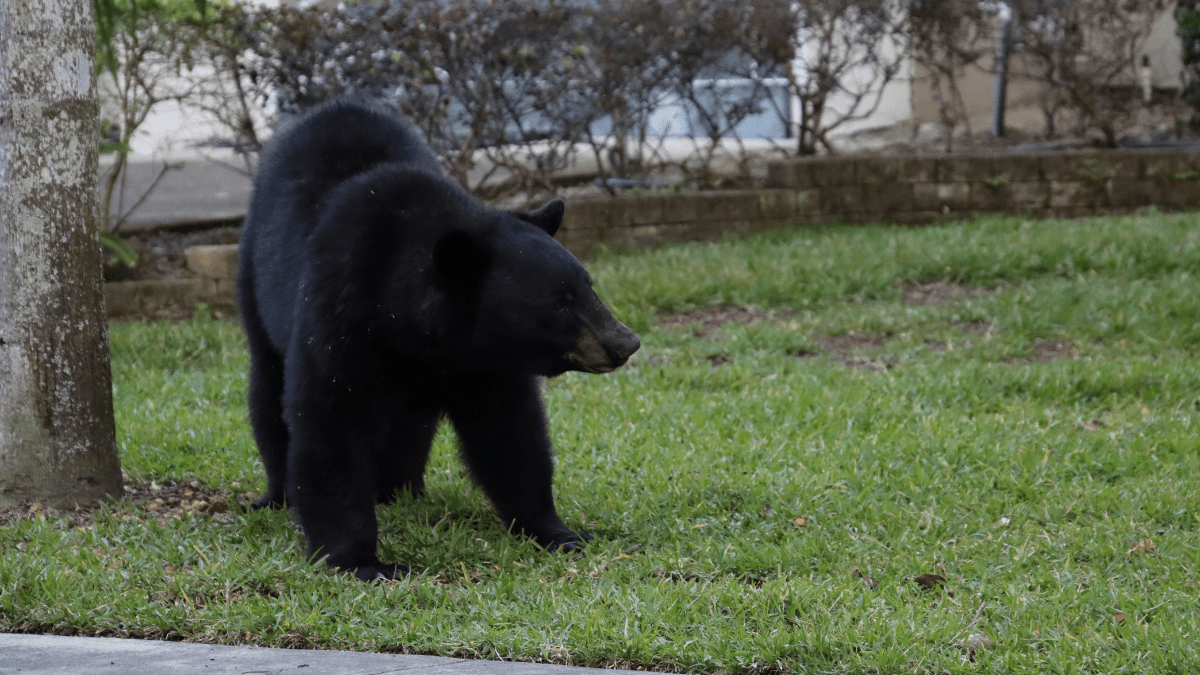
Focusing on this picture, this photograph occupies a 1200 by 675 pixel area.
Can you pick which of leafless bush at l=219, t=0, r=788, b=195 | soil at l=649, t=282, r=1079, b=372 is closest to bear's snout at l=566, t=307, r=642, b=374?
soil at l=649, t=282, r=1079, b=372

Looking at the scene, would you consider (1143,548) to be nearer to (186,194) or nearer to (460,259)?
(460,259)

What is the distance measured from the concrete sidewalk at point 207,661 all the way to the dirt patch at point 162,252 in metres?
6.26

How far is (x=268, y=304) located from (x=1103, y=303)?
18.4 ft

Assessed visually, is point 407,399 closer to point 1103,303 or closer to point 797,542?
point 797,542

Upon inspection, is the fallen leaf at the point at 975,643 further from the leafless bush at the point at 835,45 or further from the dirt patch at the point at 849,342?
the leafless bush at the point at 835,45

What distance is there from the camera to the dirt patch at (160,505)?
432cm

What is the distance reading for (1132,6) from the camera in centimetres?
1055

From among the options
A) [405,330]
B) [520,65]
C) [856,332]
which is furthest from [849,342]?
[405,330]

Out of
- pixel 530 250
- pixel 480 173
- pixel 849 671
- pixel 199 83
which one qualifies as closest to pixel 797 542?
pixel 849 671

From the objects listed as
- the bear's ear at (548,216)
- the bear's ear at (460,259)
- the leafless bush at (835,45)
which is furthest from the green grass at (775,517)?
the leafless bush at (835,45)

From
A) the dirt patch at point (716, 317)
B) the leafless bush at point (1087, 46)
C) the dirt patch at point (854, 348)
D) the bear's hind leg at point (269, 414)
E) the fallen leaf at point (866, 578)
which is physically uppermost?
the leafless bush at point (1087, 46)

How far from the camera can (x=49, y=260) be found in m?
4.26

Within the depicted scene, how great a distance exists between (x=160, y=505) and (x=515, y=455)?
1491 mm

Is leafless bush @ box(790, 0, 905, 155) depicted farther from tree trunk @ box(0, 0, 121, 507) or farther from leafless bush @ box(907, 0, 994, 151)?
tree trunk @ box(0, 0, 121, 507)
